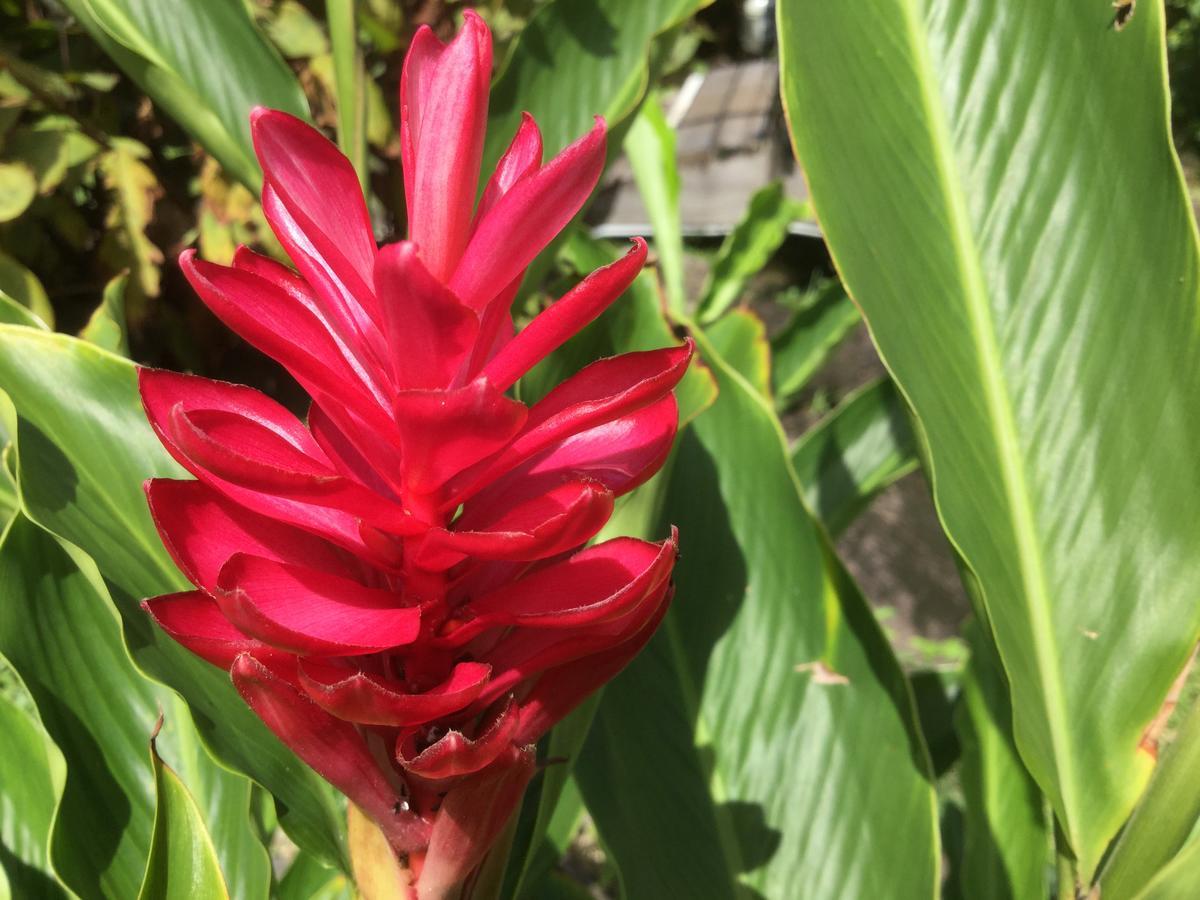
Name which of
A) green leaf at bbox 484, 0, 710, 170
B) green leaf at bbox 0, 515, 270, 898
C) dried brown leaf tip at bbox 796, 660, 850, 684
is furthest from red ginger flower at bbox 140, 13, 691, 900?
green leaf at bbox 484, 0, 710, 170

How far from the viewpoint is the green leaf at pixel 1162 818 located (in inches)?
29.5

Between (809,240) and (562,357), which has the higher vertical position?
(562,357)

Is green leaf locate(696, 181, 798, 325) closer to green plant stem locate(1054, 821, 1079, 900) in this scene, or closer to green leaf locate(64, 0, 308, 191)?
green leaf locate(64, 0, 308, 191)

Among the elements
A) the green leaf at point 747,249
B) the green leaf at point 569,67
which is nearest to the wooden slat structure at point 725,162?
the green leaf at point 747,249

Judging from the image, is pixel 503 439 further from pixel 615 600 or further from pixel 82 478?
pixel 82 478

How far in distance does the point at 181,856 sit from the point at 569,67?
1.03 meters

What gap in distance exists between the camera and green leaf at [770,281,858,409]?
2.53 metres

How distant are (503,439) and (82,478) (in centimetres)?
59

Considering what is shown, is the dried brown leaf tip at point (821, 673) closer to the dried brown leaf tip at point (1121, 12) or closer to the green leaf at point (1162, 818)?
the green leaf at point (1162, 818)

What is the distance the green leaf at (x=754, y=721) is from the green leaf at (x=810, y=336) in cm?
143

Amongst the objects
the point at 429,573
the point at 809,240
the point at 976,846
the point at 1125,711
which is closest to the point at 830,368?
the point at 809,240

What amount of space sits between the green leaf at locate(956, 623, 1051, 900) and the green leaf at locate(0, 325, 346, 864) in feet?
2.64

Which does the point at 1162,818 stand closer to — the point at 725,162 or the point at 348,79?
the point at 348,79

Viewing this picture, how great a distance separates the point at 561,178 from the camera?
565 mm
